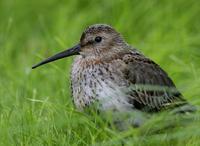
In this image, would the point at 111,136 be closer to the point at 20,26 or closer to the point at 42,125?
the point at 42,125

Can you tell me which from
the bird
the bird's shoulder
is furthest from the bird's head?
the bird's shoulder

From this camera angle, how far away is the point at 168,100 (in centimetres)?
672

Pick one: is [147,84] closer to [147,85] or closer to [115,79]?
[147,85]

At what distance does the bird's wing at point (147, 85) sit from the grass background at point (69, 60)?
0.15 metres

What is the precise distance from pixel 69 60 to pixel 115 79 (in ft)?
6.72

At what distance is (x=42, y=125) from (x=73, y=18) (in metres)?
3.83

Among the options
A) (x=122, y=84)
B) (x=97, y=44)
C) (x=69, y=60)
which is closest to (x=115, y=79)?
(x=122, y=84)

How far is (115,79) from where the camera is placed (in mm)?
6461

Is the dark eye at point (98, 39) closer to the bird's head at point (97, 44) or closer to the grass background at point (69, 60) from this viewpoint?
the bird's head at point (97, 44)

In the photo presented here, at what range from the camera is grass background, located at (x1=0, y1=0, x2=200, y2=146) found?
19.9 ft

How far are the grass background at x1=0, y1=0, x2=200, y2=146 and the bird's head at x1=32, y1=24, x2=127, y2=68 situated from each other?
431mm

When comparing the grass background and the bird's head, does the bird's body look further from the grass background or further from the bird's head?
the grass background

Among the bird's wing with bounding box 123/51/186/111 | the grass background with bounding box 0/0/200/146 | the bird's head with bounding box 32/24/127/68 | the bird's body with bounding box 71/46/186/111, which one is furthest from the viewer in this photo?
the bird's head with bounding box 32/24/127/68

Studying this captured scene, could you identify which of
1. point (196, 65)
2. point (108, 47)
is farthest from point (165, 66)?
point (108, 47)
